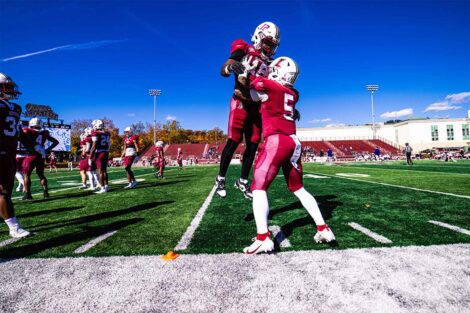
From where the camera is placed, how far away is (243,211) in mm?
5078

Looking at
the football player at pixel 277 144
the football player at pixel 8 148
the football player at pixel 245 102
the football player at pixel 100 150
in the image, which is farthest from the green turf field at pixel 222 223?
the football player at pixel 100 150

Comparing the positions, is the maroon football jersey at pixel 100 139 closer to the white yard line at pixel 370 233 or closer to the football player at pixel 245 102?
the football player at pixel 245 102

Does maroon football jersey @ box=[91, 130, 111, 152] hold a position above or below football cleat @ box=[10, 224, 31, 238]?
above

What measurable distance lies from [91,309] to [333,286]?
1696 mm

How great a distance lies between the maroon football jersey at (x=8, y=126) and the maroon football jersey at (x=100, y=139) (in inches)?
208

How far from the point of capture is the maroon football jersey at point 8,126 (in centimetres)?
392

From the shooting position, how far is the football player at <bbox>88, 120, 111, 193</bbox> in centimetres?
923

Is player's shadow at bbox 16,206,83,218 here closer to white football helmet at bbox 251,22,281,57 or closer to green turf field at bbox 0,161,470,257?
green turf field at bbox 0,161,470,257

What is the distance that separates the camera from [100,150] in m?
9.55

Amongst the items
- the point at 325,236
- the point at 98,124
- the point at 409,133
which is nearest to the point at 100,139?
the point at 98,124

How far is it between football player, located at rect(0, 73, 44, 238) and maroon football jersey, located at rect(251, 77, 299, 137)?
3.56m

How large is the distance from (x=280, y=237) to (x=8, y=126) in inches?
161

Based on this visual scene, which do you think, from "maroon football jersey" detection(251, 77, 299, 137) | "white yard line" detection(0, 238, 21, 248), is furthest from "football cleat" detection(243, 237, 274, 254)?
"white yard line" detection(0, 238, 21, 248)

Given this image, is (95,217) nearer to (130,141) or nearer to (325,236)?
(325,236)
